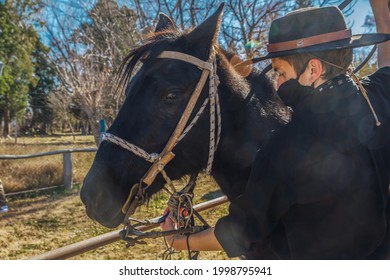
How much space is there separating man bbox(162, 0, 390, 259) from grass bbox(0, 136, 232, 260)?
185cm

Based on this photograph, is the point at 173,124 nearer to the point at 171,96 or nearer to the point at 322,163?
the point at 171,96

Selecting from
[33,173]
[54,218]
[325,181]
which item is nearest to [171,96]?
[325,181]

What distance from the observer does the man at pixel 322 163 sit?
43.6 inches

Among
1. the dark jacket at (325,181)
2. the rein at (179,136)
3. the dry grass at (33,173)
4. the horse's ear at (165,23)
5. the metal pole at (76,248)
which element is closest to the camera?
the dark jacket at (325,181)

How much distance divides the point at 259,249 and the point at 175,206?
43 cm

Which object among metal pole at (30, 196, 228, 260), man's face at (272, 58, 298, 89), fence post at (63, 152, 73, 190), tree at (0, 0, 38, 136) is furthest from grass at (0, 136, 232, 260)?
tree at (0, 0, 38, 136)

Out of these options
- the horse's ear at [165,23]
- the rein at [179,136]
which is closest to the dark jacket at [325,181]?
the rein at [179,136]

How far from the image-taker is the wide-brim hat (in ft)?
3.93

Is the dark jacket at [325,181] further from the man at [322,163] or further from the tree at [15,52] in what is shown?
the tree at [15,52]

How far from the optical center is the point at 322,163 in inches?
43.8
